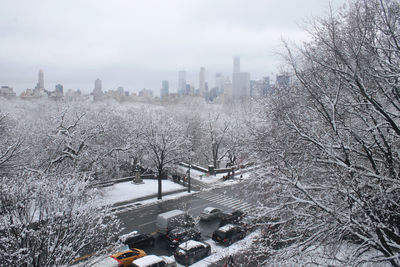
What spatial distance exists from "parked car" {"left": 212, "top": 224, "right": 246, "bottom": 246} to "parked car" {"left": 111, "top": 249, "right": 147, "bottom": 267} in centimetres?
435

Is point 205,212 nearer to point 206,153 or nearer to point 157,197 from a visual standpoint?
point 157,197

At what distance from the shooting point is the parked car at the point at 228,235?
1654 cm

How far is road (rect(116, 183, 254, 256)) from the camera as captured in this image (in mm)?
18209

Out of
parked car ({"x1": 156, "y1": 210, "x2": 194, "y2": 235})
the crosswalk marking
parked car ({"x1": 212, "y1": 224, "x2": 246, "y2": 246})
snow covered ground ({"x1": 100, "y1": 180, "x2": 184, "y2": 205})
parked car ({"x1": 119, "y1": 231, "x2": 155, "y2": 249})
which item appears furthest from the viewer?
snow covered ground ({"x1": 100, "y1": 180, "x2": 184, "y2": 205})

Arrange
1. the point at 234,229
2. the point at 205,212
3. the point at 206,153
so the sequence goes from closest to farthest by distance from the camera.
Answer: the point at 234,229 → the point at 205,212 → the point at 206,153

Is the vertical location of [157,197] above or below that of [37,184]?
below

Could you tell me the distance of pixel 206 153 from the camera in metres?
44.2

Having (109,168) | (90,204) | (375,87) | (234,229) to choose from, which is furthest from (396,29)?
(109,168)

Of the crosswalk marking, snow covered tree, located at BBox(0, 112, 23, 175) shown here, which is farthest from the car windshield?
snow covered tree, located at BBox(0, 112, 23, 175)

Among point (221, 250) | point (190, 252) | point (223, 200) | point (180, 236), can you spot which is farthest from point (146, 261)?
point (223, 200)

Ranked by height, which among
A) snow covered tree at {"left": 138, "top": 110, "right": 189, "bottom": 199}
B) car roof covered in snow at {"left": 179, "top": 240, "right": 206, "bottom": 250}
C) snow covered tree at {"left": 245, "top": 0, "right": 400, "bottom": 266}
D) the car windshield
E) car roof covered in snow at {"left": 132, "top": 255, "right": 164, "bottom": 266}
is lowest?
the car windshield

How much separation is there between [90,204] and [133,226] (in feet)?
31.3

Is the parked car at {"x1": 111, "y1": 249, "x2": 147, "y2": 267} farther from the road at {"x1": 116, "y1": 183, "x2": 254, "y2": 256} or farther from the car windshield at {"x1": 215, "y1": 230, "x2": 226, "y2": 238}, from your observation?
the car windshield at {"x1": 215, "y1": 230, "x2": 226, "y2": 238}

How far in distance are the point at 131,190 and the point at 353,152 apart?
73.4 ft
